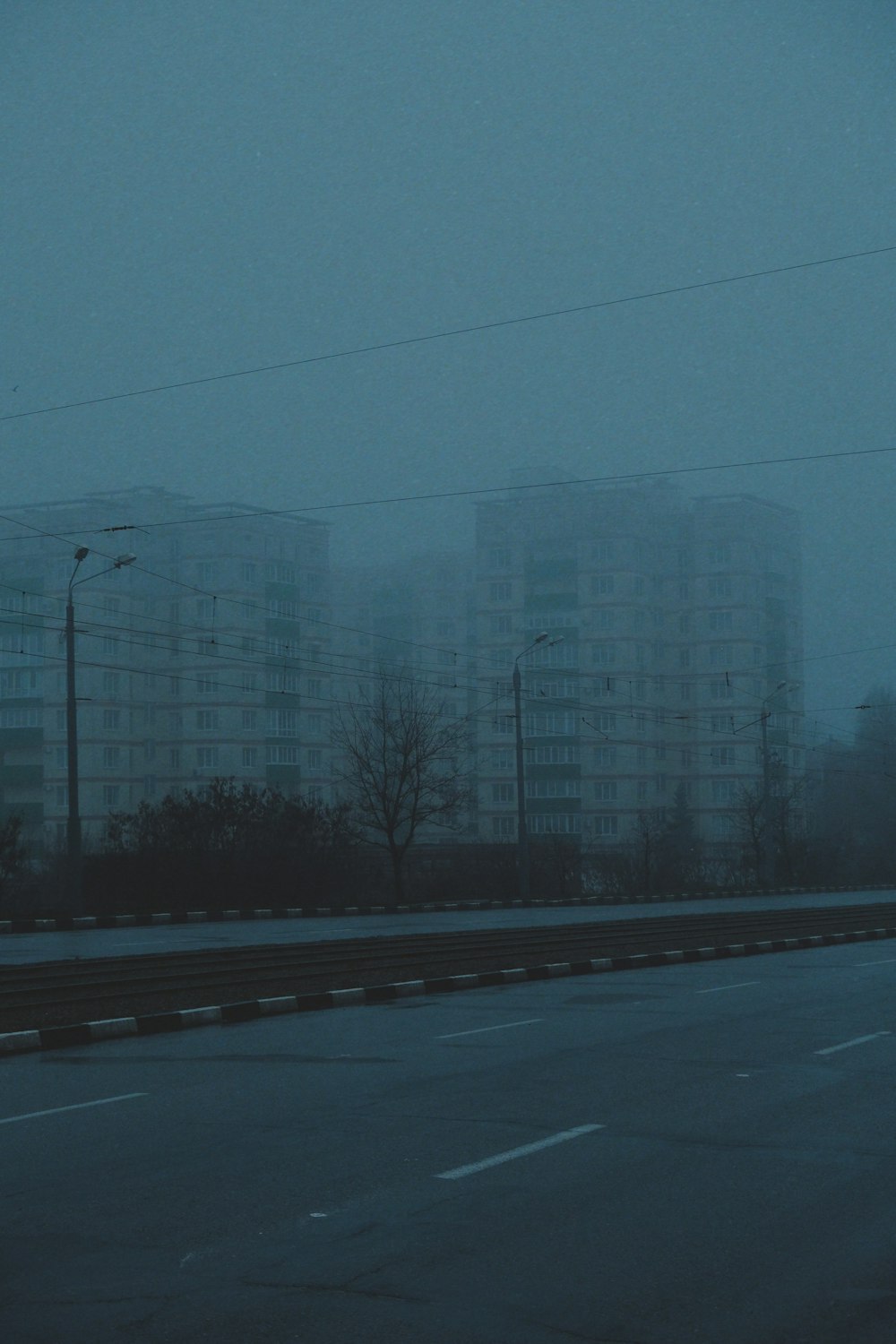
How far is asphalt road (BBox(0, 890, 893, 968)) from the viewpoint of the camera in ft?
82.1

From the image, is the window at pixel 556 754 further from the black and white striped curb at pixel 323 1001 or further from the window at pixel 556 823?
the black and white striped curb at pixel 323 1001

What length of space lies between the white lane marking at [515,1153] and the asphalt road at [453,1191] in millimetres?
24

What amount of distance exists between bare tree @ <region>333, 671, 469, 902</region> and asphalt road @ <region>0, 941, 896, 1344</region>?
38575 millimetres

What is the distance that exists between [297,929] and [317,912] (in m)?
9.68

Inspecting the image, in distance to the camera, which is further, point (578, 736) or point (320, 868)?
point (578, 736)

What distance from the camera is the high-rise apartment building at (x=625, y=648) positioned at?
65.4 metres

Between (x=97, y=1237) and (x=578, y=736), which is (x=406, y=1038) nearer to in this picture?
(x=97, y=1237)

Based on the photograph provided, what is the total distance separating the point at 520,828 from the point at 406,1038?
105 feet

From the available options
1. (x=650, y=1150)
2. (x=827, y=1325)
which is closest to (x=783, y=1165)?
(x=650, y=1150)

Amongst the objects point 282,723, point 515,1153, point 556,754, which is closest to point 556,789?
point 556,754

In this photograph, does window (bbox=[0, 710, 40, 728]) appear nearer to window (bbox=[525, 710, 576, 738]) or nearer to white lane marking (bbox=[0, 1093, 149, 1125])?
window (bbox=[525, 710, 576, 738])

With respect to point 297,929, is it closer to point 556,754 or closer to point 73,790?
point 73,790

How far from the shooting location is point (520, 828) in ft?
146

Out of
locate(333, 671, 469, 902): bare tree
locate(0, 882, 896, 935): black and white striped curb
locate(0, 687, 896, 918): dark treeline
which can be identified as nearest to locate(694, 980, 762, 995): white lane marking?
locate(0, 882, 896, 935): black and white striped curb
